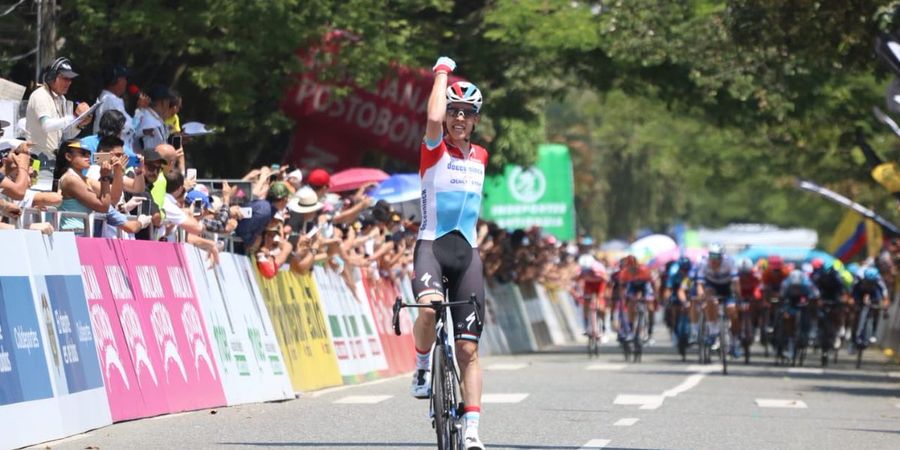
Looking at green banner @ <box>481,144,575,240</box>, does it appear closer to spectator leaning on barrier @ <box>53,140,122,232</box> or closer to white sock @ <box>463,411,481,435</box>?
spectator leaning on barrier @ <box>53,140,122,232</box>

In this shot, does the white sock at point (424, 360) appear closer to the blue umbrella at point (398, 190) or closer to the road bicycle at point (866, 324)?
the blue umbrella at point (398, 190)

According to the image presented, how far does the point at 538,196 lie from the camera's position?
51.7 meters

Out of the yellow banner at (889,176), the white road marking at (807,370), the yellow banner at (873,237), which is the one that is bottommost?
the white road marking at (807,370)

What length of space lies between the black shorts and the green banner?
130 ft

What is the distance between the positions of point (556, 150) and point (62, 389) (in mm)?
39911

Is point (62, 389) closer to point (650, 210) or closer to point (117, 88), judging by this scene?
point (117, 88)

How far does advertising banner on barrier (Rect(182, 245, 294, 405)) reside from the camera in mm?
16375

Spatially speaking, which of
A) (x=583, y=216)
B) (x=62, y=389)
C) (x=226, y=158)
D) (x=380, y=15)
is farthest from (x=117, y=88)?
(x=583, y=216)

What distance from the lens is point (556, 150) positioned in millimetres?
52156

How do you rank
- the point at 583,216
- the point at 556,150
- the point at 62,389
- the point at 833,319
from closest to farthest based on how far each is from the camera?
the point at 62,389 < the point at 833,319 < the point at 556,150 < the point at 583,216

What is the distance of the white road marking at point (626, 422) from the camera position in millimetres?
14891

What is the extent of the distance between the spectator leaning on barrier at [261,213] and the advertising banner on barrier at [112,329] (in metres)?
4.18

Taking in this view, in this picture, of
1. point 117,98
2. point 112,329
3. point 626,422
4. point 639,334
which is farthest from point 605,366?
point 112,329

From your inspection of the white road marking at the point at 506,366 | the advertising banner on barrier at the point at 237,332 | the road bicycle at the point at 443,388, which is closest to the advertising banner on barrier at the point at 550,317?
the white road marking at the point at 506,366
